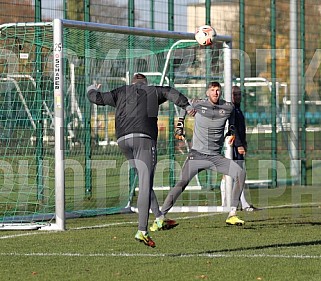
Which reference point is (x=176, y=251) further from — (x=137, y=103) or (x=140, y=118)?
(x=137, y=103)

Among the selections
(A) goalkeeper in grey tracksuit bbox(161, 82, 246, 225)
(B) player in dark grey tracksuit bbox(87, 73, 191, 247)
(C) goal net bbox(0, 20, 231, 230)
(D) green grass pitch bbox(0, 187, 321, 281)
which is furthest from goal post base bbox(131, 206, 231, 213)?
(B) player in dark grey tracksuit bbox(87, 73, 191, 247)

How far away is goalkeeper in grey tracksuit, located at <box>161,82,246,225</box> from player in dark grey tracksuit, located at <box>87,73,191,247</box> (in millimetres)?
2363

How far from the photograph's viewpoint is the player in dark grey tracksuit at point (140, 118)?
11.5 metres

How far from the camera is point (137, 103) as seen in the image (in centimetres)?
1167

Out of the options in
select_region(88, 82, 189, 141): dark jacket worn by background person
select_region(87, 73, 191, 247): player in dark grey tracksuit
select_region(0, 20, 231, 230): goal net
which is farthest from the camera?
select_region(0, 20, 231, 230): goal net

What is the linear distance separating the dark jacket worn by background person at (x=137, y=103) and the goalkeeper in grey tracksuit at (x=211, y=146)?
2411 mm

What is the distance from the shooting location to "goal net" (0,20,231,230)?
48.4 feet

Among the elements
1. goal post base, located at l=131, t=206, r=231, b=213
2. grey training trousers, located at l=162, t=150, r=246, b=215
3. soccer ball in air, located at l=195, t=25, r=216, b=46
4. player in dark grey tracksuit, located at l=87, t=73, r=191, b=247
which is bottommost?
goal post base, located at l=131, t=206, r=231, b=213

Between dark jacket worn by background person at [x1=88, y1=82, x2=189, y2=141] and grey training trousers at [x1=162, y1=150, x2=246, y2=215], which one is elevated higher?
dark jacket worn by background person at [x1=88, y1=82, x2=189, y2=141]

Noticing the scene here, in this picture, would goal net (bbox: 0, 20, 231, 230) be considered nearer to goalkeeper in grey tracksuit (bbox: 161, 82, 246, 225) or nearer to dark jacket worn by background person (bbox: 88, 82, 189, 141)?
goalkeeper in grey tracksuit (bbox: 161, 82, 246, 225)

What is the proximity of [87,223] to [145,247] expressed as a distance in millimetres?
A: 3233

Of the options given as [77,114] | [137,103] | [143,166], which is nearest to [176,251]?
[143,166]

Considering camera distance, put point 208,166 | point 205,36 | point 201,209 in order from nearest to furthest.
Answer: point 208,166, point 205,36, point 201,209

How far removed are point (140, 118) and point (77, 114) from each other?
6.77 m
